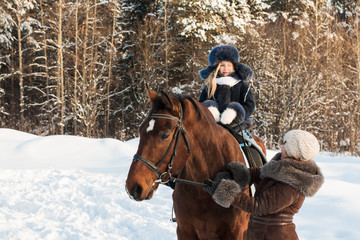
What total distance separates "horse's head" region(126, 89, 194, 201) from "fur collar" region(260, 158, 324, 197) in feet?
2.28

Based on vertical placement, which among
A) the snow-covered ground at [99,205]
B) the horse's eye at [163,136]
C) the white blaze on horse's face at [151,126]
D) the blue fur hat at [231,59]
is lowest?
the snow-covered ground at [99,205]

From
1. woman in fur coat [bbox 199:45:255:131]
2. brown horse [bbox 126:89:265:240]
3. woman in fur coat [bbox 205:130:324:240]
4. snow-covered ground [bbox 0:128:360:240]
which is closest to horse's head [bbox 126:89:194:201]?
brown horse [bbox 126:89:265:240]

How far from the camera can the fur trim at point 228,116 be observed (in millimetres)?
3404

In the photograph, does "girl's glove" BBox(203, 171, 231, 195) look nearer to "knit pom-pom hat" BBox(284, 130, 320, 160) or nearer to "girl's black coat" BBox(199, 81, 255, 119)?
"knit pom-pom hat" BBox(284, 130, 320, 160)

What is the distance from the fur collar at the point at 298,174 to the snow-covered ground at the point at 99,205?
9.61 ft

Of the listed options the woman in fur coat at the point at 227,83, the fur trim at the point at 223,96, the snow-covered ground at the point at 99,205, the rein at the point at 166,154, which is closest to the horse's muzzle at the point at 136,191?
the rein at the point at 166,154

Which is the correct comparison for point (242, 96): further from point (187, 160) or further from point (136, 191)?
point (136, 191)

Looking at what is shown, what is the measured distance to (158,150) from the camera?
7.48 feet

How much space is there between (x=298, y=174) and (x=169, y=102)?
106 centimetres

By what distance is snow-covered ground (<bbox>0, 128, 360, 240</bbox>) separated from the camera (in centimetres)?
510

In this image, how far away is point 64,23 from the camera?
21703 millimetres

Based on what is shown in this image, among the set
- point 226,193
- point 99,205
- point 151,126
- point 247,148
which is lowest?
point 99,205

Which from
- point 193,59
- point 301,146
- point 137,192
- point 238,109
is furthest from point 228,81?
point 193,59

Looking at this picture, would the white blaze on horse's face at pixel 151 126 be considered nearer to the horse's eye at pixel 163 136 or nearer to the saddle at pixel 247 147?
the horse's eye at pixel 163 136
